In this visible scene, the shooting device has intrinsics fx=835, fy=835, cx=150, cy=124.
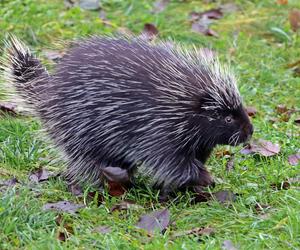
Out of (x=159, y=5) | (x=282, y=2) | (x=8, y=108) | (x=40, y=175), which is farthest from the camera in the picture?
(x=282, y=2)

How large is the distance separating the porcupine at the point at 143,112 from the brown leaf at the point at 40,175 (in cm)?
25

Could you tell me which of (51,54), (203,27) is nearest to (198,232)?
(51,54)

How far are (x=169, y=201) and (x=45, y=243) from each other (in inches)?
50.6

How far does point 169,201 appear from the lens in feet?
18.8

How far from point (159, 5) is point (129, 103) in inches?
196

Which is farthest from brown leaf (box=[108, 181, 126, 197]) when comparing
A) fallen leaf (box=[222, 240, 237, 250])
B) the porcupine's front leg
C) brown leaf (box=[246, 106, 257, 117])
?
brown leaf (box=[246, 106, 257, 117])

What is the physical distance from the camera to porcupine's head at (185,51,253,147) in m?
5.68

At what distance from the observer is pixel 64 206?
5473 millimetres

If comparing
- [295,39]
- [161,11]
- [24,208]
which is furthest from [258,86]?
[24,208]

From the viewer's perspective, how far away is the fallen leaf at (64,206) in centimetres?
535

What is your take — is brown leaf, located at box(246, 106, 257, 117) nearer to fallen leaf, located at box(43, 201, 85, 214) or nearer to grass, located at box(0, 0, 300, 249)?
grass, located at box(0, 0, 300, 249)

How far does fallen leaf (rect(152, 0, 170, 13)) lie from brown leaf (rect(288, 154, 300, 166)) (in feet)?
13.6

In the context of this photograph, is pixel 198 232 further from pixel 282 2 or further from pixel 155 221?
pixel 282 2

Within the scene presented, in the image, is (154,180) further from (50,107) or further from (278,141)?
(278,141)
